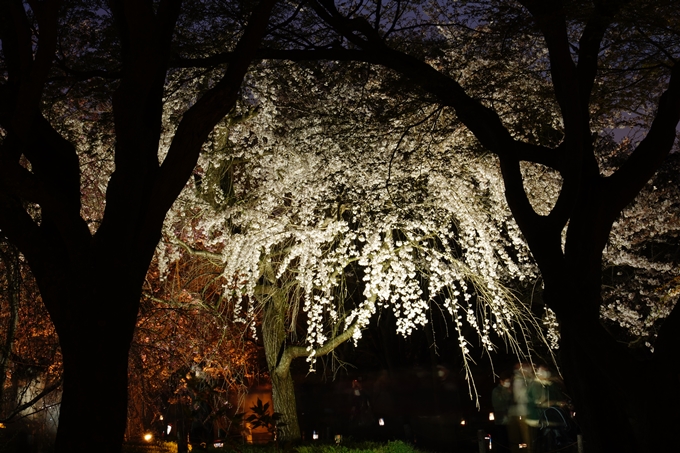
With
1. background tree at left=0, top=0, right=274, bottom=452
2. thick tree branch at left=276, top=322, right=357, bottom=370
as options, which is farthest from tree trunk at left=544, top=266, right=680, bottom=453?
thick tree branch at left=276, top=322, right=357, bottom=370

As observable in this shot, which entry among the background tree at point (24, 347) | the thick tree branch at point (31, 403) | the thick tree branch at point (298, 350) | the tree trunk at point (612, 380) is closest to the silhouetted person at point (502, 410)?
the thick tree branch at point (298, 350)

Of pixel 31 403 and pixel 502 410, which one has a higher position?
pixel 31 403

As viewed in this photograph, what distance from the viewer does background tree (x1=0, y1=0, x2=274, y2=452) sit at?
333cm

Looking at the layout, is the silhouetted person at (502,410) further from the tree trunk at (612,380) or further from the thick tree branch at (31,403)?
the thick tree branch at (31,403)

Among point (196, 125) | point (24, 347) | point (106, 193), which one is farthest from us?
point (24, 347)

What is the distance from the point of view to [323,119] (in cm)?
809

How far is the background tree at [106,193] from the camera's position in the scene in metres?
3.33

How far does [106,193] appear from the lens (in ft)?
12.4

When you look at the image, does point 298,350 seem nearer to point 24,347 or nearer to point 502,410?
point 24,347

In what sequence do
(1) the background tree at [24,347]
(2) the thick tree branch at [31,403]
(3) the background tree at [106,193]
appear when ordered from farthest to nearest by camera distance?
(1) the background tree at [24,347], (2) the thick tree branch at [31,403], (3) the background tree at [106,193]

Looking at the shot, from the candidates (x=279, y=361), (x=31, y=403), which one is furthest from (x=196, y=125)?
(x=279, y=361)

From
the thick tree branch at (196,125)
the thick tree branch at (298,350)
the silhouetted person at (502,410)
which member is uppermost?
the thick tree branch at (196,125)

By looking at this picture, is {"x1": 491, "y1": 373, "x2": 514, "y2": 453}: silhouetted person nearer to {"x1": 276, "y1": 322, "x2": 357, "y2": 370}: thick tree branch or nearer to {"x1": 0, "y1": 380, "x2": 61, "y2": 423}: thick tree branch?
{"x1": 276, "y1": 322, "x2": 357, "y2": 370}: thick tree branch

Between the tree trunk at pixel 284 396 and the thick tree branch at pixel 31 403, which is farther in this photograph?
the tree trunk at pixel 284 396
